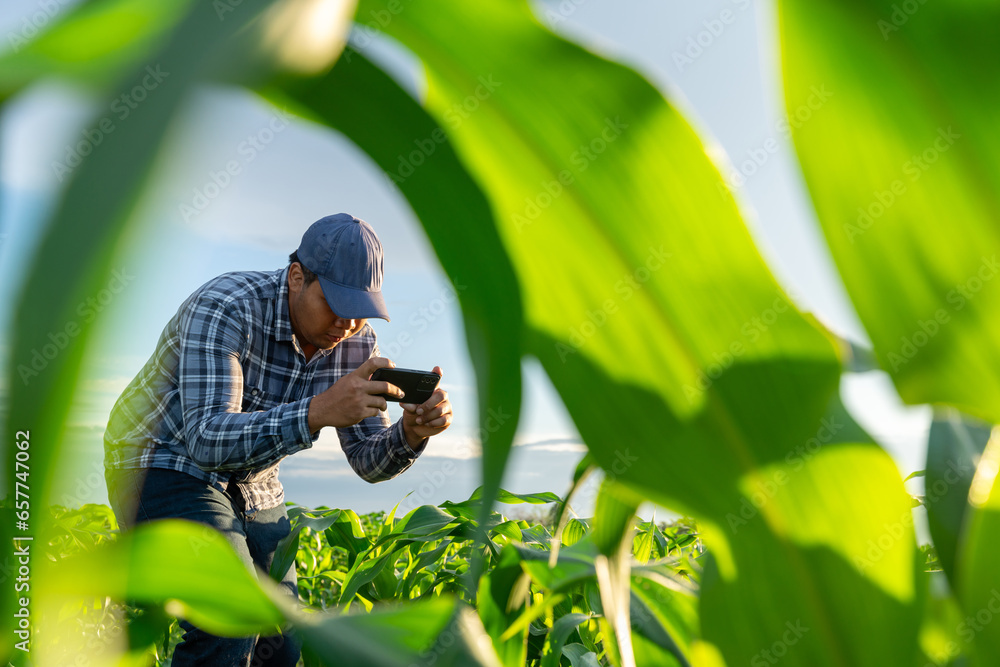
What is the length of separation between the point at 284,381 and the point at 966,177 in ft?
5.73

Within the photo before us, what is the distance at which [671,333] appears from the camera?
24 cm

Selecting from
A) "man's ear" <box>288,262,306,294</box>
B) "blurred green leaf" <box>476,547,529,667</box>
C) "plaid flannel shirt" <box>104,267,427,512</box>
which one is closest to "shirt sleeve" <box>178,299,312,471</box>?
"plaid flannel shirt" <box>104,267,427,512</box>

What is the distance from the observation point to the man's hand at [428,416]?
1599 mm

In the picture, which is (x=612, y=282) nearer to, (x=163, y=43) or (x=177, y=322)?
(x=163, y=43)

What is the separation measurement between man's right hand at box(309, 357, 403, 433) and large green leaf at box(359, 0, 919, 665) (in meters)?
1.15

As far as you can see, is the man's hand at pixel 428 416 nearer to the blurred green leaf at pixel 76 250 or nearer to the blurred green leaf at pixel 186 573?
the blurred green leaf at pixel 186 573

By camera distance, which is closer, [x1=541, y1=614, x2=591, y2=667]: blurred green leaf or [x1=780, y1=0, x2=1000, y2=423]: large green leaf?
[x1=780, y1=0, x2=1000, y2=423]: large green leaf

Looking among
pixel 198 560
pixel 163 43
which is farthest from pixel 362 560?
pixel 163 43

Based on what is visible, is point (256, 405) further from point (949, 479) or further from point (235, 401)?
point (949, 479)

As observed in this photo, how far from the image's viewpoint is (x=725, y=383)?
9.7 inches

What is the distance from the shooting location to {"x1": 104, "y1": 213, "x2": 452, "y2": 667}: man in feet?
4.57

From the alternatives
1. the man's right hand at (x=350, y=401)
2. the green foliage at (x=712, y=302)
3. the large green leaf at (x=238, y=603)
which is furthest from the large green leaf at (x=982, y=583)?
the man's right hand at (x=350, y=401)

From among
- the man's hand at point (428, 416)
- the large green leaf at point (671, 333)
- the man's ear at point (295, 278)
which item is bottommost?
the man's hand at point (428, 416)

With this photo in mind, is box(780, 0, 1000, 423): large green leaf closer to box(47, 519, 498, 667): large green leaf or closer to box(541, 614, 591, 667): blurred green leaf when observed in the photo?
box(47, 519, 498, 667): large green leaf
